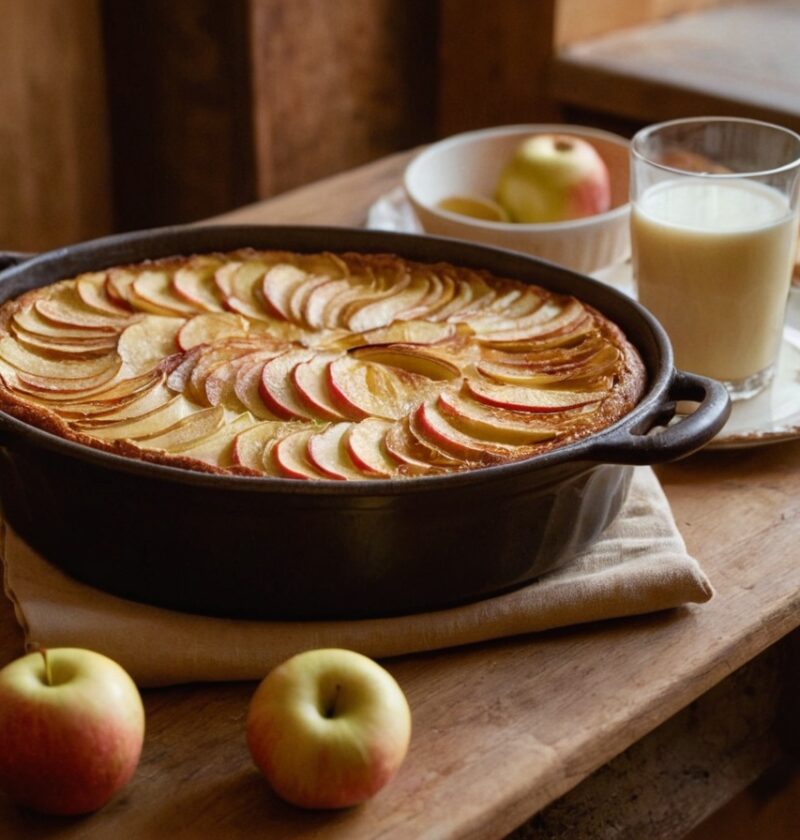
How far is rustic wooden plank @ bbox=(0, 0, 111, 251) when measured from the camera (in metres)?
2.82

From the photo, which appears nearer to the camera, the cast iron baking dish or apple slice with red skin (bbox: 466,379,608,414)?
the cast iron baking dish

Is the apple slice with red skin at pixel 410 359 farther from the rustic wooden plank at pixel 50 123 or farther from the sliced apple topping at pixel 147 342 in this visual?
the rustic wooden plank at pixel 50 123

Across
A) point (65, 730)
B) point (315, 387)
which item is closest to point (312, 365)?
point (315, 387)

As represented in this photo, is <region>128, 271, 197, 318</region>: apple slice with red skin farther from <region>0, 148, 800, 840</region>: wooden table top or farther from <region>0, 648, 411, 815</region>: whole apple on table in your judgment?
<region>0, 648, 411, 815</region>: whole apple on table

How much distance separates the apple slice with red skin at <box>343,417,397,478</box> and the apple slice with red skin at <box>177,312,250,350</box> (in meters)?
0.25

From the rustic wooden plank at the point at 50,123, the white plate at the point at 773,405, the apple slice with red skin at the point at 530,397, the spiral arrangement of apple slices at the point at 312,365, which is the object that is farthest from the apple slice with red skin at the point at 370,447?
the rustic wooden plank at the point at 50,123

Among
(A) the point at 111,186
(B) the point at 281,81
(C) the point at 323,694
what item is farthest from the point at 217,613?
(A) the point at 111,186

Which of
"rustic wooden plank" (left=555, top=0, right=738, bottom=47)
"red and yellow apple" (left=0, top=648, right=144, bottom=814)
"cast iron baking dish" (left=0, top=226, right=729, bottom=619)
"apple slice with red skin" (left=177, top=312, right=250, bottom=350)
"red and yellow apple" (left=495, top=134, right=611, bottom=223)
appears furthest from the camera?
"rustic wooden plank" (left=555, top=0, right=738, bottom=47)

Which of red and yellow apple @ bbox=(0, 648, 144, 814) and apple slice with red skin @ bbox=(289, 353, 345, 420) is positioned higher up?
apple slice with red skin @ bbox=(289, 353, 345, 420)

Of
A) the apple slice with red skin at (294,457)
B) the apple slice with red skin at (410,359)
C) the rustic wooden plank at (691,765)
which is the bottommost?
the rustic wooden plank at (691,765)

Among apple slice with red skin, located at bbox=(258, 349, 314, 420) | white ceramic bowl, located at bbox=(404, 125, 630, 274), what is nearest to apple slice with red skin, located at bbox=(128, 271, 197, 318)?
apple slice with red skin, located at bbox=(258, 349, 314, 420)

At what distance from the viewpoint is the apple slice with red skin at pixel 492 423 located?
1.19 meters

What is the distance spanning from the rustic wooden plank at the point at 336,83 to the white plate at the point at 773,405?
1252 millimetres

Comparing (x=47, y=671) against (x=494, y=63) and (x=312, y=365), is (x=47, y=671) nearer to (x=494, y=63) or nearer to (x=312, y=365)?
(x=312, y=365)
